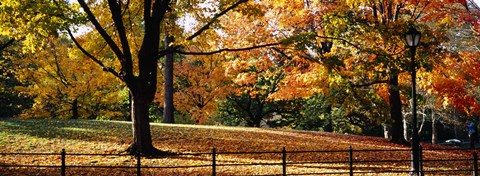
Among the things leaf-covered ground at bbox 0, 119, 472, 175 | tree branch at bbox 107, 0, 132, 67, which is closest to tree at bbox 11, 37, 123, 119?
leaf-covered ground at bbox 0, 119, 472, 175

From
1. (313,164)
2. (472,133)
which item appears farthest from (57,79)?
(472,133)

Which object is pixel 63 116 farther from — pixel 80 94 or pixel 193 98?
pixel 193 98

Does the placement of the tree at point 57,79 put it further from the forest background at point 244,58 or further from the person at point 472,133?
the person at point 472,133

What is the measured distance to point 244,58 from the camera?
23.1m

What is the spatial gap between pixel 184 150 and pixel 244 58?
346 inches

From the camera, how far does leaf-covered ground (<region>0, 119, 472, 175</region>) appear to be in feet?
42.8

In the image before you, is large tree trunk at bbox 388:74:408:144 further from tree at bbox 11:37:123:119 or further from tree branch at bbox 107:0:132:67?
tree at bbox 11:37:123:119

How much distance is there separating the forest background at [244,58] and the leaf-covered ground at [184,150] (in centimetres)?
165

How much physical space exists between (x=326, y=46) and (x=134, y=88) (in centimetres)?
1362

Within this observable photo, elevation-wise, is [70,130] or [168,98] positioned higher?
[168,98]

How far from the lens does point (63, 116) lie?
1436 inches

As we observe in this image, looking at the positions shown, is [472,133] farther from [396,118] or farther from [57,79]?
[57,79]

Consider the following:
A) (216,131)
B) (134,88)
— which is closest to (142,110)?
(134,88)

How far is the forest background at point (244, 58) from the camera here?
1507 centimetres
